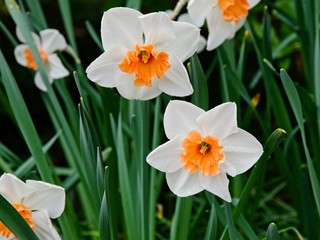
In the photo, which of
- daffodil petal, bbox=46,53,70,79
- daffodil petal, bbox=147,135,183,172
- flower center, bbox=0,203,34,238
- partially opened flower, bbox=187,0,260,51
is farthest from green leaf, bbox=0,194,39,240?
daffodil petal, bbox=46,53,70,79

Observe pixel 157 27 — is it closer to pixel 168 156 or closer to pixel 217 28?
pixel 168 156

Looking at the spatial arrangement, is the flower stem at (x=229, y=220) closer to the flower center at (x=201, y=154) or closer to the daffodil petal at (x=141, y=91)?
the flower center at (x=201, y=154)

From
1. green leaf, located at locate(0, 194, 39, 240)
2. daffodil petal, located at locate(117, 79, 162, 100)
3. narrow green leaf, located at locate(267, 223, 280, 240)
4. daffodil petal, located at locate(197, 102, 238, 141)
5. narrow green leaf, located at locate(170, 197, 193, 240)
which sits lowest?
narrow green leaf, located at locate(170, 197, 193, 240)

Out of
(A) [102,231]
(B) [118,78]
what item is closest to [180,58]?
(B) [118,78]

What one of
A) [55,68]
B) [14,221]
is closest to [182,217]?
[14,221]

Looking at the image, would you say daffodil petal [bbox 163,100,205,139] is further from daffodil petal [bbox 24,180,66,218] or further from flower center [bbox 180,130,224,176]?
daffodil petal [bbox 24,180,66,218]

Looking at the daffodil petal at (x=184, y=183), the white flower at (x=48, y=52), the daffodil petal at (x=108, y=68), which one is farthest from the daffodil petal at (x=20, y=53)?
the daffodil petal at (x=184, y=183)

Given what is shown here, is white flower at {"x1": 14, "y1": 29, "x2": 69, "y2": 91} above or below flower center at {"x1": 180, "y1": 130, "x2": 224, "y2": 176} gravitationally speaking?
below
